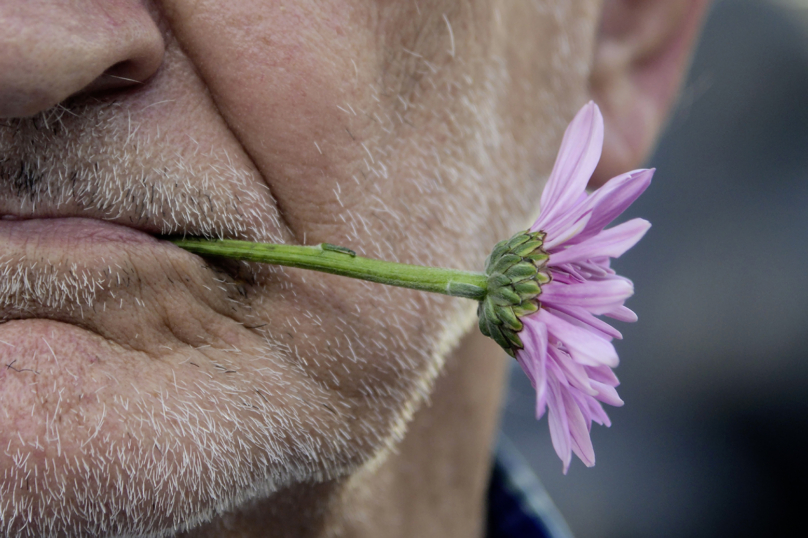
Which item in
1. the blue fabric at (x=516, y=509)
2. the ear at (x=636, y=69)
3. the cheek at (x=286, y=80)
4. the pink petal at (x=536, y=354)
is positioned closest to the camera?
the pink petal at (x=536, y=354)

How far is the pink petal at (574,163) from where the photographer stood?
510 mm

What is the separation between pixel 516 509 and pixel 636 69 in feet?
3.65

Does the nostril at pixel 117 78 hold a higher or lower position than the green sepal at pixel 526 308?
lower

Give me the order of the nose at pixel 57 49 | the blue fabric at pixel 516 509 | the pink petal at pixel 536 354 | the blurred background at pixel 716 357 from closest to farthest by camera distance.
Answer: the pink petal at pixel 536 354 → the nose at pixel 57 49 → the blue fabric at pixel 516 509 → the blurred background at pixel 716 357

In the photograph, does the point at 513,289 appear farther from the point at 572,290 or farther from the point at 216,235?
the point at 216,235

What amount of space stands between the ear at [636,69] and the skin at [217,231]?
0.64 m

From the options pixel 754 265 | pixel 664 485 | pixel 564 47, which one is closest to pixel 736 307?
pixel 754 265

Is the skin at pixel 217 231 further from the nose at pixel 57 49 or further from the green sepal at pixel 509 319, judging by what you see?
the green sepal at pixel 509 319

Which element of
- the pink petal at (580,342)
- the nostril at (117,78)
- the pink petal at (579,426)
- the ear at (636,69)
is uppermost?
the ear at (636,69)

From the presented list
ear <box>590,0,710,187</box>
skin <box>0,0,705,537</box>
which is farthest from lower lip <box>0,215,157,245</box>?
ear <box>590,0,710,187</box>

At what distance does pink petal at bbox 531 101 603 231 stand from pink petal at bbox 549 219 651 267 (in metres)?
0.03

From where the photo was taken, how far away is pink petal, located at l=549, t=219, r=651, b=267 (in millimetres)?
472

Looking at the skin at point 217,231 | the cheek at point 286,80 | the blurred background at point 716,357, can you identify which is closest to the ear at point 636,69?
the skin at point 217,231

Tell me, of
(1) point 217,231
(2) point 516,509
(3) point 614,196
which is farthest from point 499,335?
(2) point 516,509
